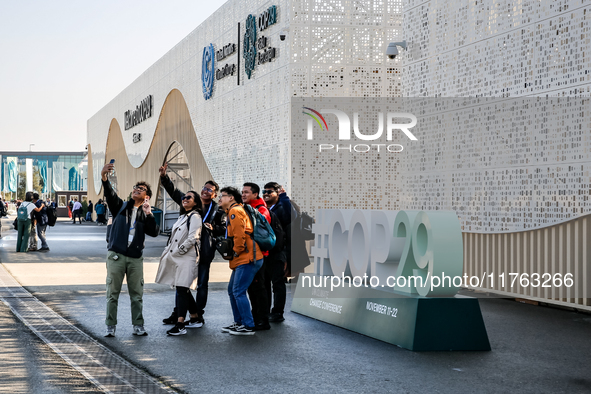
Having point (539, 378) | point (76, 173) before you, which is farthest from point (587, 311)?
point (76, 173)

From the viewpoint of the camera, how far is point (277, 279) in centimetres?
938

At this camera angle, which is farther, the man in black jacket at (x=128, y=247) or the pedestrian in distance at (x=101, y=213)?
the pedestrian in distance at (x=101, y=213)

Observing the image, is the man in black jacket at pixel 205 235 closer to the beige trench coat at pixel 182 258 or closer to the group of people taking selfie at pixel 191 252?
the group of people taking selfie at pixel 191 252

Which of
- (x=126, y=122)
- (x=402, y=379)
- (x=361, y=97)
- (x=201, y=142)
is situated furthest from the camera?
(x=126, y=122)

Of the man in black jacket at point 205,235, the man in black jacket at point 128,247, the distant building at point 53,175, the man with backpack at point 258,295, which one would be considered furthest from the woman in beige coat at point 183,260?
the distant building at point 53,175

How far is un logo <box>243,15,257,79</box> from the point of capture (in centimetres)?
2048

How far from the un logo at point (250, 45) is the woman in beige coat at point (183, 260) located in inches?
508

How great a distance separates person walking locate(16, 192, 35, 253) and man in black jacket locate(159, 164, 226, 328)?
40.1 ft

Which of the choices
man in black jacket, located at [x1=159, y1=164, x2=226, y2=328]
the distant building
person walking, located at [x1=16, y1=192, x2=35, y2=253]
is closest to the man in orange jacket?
man in black jacket, located at [x1=159, y1=164, x2=226, y2=328]

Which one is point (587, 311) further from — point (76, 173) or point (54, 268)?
point (76, 173)

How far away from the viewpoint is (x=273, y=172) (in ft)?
61.3

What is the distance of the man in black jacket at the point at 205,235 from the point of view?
8375 millimetres

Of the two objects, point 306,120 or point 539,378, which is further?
point 306,120

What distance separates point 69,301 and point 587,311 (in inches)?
305
